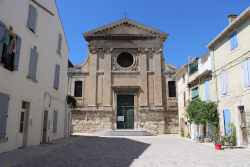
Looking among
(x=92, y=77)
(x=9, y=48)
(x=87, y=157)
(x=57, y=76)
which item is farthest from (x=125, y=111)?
(x=9, y=48)

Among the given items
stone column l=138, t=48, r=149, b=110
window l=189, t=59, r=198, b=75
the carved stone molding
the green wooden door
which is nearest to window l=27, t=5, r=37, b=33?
window l=189, t=59, r=198, b=75

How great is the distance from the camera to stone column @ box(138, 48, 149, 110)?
24.1m

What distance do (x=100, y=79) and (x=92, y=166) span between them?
1923cm

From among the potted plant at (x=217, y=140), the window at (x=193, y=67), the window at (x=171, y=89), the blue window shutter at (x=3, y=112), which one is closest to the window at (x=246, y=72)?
the potted plant at (x=217, y=140)

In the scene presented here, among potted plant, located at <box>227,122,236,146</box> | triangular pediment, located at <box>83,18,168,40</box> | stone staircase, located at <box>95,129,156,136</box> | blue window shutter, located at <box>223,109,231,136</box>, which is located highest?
triangular pediment, located at <box>83,18,168,40</box>

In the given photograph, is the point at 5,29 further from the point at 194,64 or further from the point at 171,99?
the point at 171,99

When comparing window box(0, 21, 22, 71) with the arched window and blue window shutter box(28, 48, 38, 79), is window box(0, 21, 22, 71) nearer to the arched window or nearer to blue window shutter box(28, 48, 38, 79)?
blue window shutter box(28, 48, 38, 79)

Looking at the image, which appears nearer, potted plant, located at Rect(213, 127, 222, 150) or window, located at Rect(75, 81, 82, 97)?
potted plant, located at Rect(213, 127, 222, 150)

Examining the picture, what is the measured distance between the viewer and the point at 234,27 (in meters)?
11.9

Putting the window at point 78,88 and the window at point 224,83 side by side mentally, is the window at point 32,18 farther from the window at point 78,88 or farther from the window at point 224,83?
the window at point 78,88

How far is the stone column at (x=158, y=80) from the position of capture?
2412 centimetres

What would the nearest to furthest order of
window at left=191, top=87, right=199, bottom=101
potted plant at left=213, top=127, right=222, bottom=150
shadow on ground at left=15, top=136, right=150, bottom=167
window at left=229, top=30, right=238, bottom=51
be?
shadow on ground at left=15, top=136, right=150, bottom=167, potted plant at left=213, top=127, right=222, bottom=150, window at left=229, top=30, right=238, bottom=51, window at left=191, top=87, right=199, bottom=101

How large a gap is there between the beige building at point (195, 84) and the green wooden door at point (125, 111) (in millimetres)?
5649

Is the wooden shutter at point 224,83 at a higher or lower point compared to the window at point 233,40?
lower
